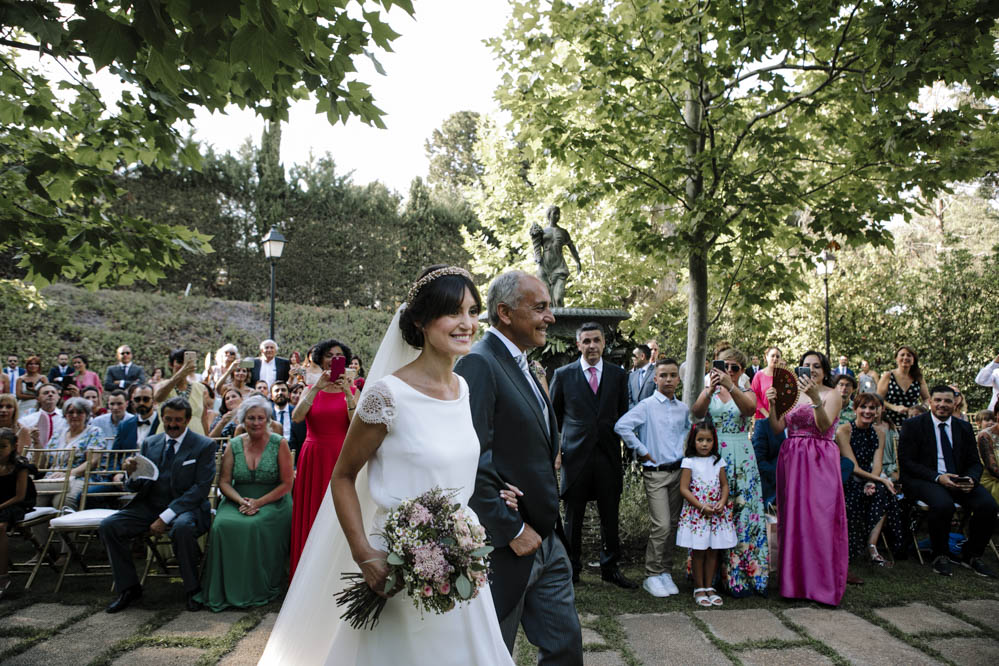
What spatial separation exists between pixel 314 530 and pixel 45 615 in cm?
402

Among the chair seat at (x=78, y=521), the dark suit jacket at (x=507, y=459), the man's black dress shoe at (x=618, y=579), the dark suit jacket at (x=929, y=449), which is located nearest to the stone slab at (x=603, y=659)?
the man's black dress shoe at (x=618, y=579)

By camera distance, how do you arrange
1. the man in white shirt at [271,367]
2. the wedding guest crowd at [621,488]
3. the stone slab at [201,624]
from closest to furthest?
1. the stone slab at [201,624]
2. the wedding guest crowd at [621,488]
3. the man in white shirt at [271,367]

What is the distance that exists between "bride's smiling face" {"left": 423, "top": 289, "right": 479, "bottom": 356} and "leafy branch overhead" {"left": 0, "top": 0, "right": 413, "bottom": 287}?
1546mm

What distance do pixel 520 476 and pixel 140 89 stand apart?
423 centimetres

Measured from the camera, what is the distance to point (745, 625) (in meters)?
4.83

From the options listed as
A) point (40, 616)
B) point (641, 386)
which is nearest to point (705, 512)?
point (641, 386)

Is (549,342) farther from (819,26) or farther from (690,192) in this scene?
(819,26)

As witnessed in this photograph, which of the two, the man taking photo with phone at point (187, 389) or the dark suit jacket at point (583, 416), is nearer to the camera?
the dark suit jacket at point (583, 416)

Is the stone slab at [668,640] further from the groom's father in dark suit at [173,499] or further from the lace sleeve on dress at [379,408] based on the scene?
the groom's father in dark suit at [173,499]

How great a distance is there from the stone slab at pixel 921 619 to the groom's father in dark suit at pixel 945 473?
73.2 inches

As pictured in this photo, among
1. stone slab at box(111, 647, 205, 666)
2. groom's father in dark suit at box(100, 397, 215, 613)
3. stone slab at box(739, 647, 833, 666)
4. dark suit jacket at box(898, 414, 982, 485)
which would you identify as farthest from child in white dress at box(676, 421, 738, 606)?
groom's father in dark suit at box(100, 397, 215, 613)

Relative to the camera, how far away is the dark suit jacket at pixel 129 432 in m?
6.99

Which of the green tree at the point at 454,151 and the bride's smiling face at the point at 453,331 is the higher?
the green tree at the point at 454,151

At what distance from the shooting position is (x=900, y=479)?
24.6ft
